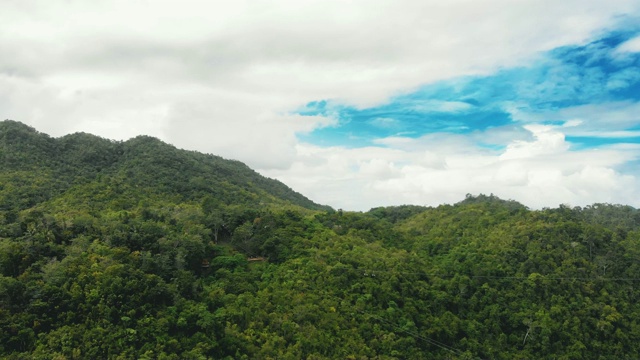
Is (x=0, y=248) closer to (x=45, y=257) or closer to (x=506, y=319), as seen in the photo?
(x=45, y=257)

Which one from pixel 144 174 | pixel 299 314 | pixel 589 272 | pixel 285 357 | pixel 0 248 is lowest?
pixel 285 357

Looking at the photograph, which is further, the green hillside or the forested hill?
the forested hill

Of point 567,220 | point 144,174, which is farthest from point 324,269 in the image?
point 144,174

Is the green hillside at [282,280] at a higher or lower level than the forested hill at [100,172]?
lower

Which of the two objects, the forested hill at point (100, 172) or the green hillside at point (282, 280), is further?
the forested hill at point (100, 172)
